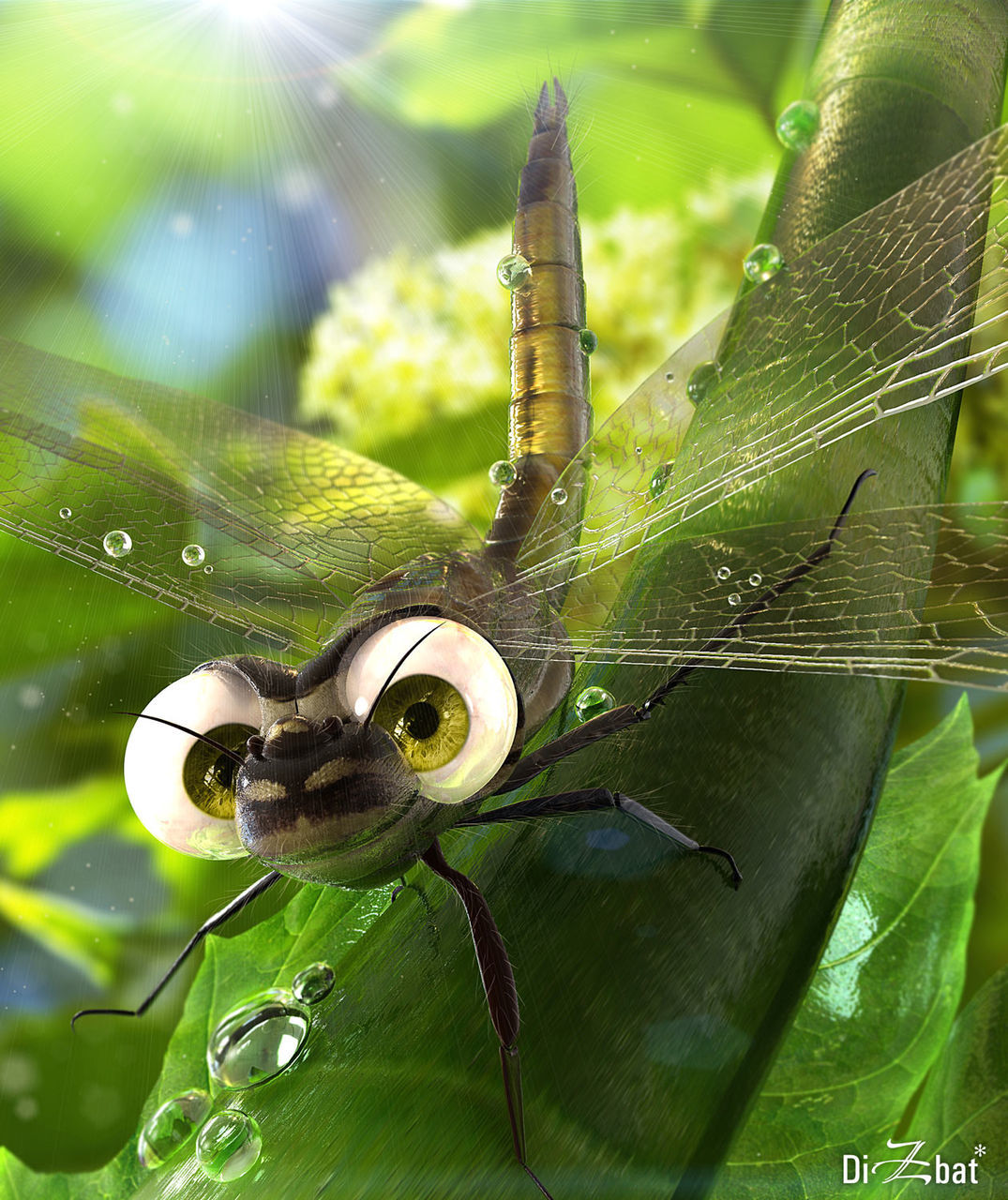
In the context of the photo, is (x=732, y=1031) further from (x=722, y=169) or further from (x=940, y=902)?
(x=722, y=169)

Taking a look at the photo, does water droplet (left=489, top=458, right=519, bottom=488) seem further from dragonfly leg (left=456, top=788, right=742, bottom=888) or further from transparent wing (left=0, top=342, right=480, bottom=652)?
dragonfly leg (left=456, top=788, right=742, bottom=888)

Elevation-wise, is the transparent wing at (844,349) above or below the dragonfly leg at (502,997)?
above

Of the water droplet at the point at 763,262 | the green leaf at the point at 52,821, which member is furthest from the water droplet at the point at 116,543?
the water droplet at the point at 763,262

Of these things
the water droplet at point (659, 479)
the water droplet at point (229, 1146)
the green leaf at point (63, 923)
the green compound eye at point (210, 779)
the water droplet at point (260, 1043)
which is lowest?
the green leaf at point (63, 923)

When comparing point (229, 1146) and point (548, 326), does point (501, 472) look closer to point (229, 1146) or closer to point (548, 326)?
point (548, 326)

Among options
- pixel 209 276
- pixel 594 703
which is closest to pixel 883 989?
pixel 594 703

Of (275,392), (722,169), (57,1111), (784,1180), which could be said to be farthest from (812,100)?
(57,1111)

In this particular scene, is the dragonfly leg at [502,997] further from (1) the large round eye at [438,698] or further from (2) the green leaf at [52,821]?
(2) the green leaf at [52,821]
